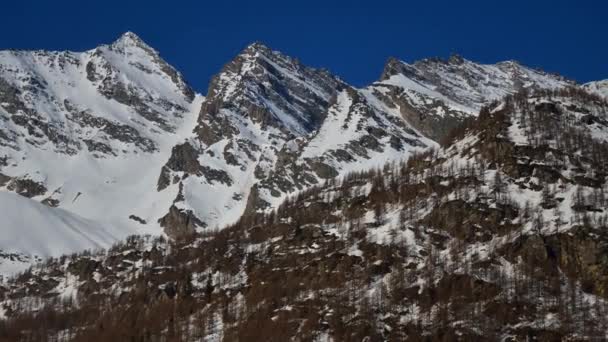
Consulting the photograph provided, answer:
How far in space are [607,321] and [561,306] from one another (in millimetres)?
8194

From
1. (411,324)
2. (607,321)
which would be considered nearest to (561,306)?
(607,321)

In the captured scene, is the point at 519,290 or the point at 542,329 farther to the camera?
the point at 519,290

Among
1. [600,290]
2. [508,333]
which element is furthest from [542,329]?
[600,290]

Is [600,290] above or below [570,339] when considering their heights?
above

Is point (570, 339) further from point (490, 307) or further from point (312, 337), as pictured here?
point (312, 337)

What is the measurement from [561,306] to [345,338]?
3434 cm

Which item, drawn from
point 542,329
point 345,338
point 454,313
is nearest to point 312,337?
point 345,338

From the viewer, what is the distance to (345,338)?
196 m

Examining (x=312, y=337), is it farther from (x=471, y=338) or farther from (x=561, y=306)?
(x=561, y=306)

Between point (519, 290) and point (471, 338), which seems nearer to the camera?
point (471, 338)

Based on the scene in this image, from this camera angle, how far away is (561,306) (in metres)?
192

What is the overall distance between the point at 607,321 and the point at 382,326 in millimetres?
35241

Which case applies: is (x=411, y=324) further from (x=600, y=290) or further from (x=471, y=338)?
(x=600, y=290)

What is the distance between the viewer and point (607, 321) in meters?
186
